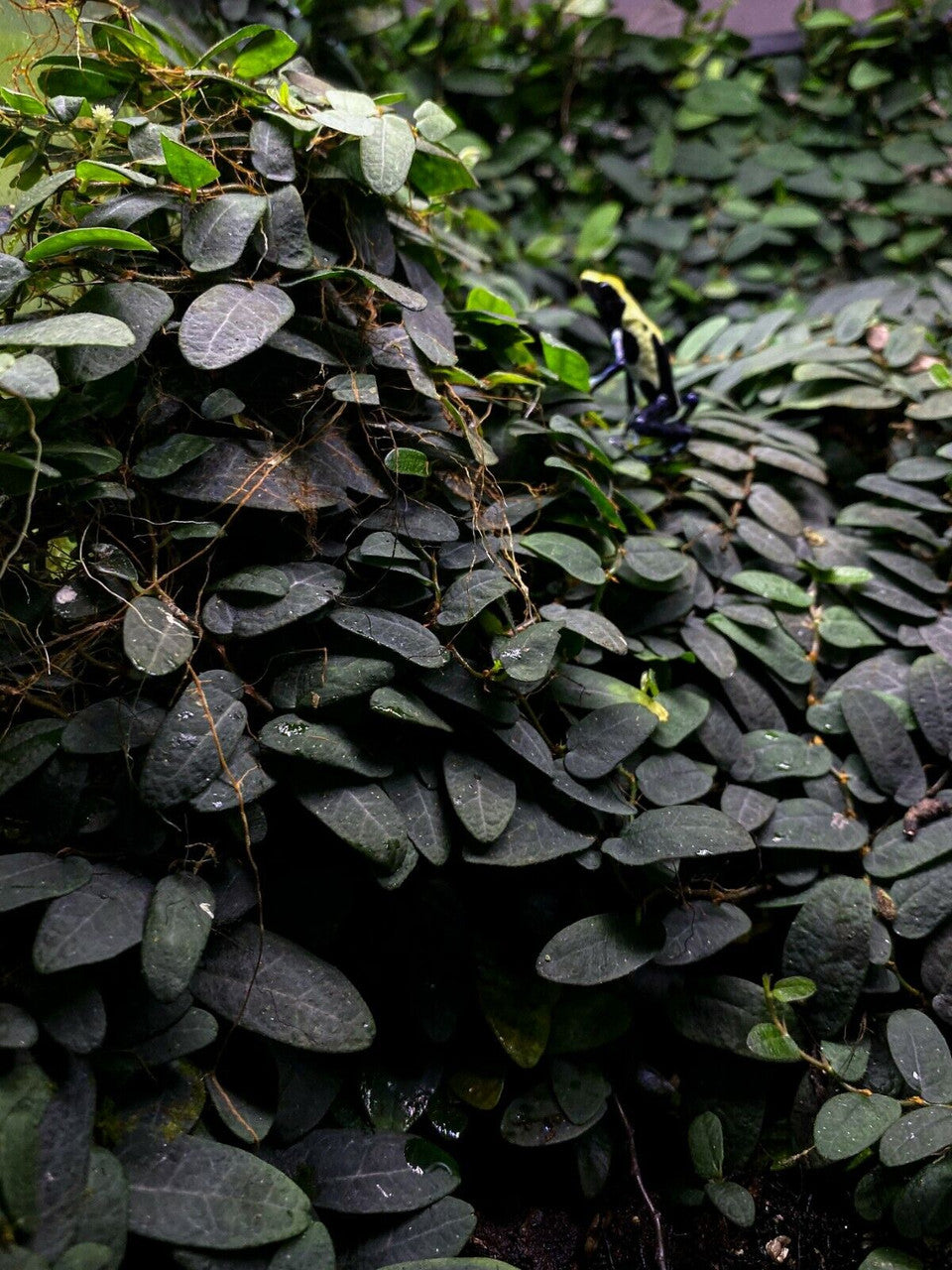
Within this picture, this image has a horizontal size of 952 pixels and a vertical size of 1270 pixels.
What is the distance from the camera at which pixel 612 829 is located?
1544 millimetres

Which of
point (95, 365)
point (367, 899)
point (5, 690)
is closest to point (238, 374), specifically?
point (95, 365)

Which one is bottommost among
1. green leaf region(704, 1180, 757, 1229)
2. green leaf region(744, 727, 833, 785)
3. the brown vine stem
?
the brown vine stem

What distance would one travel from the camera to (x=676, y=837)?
58.0 inches

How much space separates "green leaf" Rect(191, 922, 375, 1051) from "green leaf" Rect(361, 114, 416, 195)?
1289 mm

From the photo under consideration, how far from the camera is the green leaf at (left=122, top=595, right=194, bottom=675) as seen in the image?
4.11ft

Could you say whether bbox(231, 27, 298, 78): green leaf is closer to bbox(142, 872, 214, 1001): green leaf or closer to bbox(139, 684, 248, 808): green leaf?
bbox(139, 684, 248, 808): green leaf

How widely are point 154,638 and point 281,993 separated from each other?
55 centimetres

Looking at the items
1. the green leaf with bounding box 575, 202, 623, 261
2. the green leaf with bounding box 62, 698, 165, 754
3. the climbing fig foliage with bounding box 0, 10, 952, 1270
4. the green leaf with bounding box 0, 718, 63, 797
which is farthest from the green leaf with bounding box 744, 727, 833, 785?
the green leaf with bounding box 575, 202, 623, 261

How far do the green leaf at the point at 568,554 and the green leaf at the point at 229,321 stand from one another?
0.59 m

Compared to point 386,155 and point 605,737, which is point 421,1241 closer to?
point 605,737

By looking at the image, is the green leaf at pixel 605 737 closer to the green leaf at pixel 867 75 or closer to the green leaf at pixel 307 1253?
the green leaf at pixel 307 1253

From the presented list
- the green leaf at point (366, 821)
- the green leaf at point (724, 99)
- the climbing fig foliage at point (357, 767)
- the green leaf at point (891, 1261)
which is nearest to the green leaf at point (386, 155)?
the climbing fig foliage at point (357, 767)

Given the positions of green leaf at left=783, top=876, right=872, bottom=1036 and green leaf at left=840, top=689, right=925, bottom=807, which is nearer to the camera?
green leaf at left=783, top=876, right=872, bottom=1036

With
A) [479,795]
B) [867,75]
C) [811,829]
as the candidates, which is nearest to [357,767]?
[479,795]
